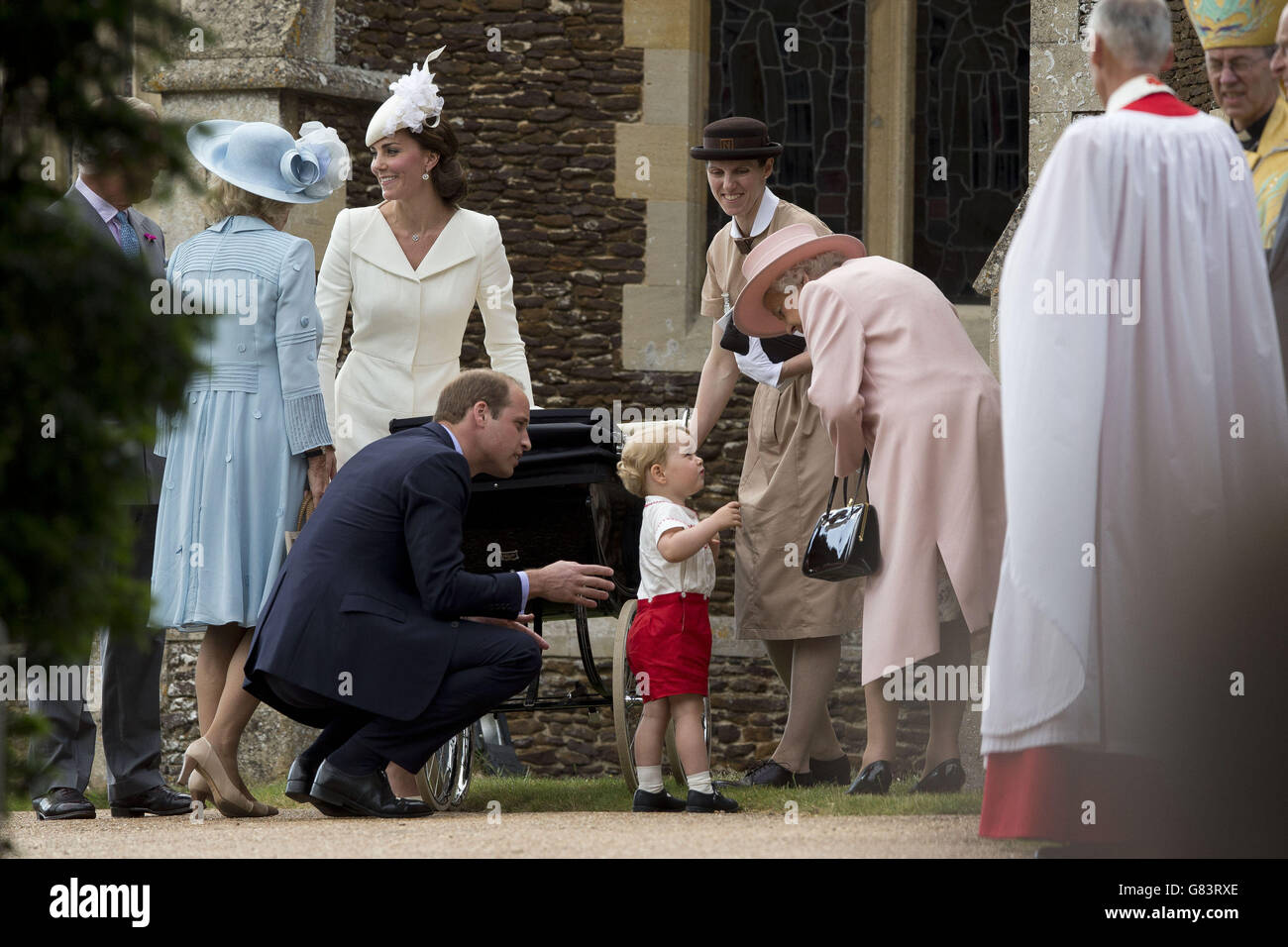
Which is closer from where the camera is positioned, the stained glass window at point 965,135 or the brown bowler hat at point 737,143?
the brown bowler hat at point 737,143

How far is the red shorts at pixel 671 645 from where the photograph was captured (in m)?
5.89

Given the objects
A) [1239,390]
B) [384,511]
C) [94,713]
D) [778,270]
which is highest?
[778,270]

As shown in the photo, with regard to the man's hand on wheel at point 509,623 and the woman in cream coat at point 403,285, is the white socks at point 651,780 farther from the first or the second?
the woman in cream coat at point 403,285

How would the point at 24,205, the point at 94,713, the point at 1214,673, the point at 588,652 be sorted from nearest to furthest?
the point at 24,205
the point at 1214,673
the point at 588,652
the point at 94,713

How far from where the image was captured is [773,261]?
601cm

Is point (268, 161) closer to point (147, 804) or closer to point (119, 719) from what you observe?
point (119, 719)

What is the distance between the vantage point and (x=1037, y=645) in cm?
→ 434

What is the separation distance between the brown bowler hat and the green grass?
2404 millimetres

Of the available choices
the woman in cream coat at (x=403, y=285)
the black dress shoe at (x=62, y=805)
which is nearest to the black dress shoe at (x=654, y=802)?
the woman in cream coat at (x=403, y=285)

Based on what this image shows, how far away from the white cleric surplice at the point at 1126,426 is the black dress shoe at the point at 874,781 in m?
1.40

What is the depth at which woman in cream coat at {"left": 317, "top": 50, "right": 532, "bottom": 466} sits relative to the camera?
653 centimetres
